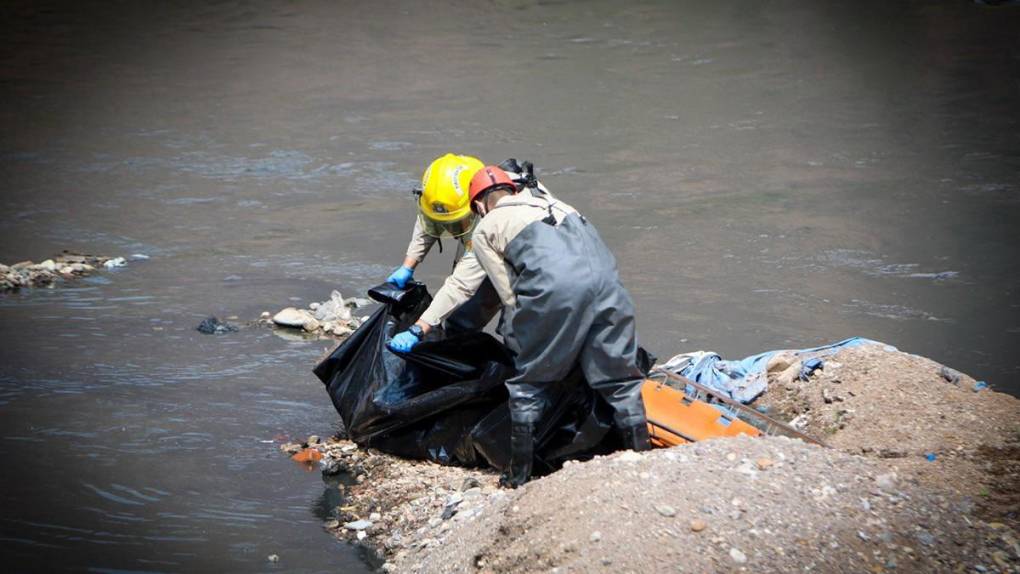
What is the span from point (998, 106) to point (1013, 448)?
26.6 ft

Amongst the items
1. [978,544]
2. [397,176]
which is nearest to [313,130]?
[397,176]

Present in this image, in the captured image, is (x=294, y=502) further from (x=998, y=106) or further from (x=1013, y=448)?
(x=998, y=106)

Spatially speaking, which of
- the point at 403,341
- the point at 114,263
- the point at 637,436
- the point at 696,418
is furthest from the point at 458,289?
the point at 114,263

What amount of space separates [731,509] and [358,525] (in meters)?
1.74

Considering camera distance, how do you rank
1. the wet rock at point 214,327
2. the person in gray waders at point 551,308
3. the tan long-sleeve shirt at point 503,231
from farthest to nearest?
the wet rock at point 214,327
the tan long-sleeve shirt at point 503,231
the person in gray waders at point 551,308

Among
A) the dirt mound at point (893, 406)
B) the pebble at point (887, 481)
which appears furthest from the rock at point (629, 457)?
the dirt mound at point (893, 406)

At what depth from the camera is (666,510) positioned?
3.67 m

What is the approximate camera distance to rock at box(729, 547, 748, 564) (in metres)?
3.47

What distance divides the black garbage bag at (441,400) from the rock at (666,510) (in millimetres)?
992

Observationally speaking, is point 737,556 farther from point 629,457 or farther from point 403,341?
point 403,341

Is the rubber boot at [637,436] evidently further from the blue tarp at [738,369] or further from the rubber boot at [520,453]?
the blue tarp at [738,369]

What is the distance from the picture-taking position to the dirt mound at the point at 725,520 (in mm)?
3523

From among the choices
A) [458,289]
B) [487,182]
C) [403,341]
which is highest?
[487,182]

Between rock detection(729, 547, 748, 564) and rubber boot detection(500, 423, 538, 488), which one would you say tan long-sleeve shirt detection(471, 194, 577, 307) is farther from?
rock detection(729, 547, 748, 564)
